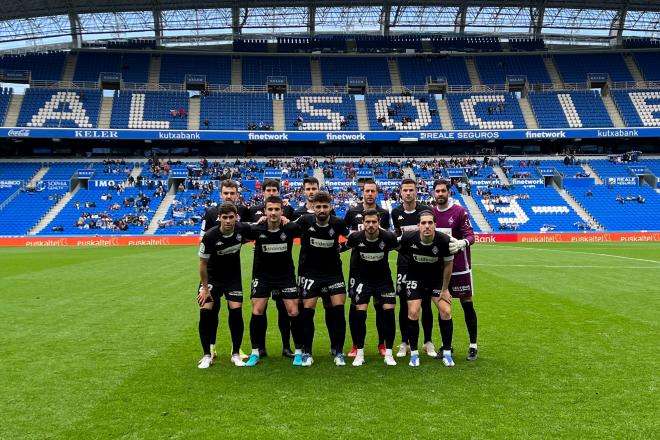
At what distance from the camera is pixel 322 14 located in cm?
5178

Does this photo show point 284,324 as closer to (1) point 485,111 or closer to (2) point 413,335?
(2) point 413,335

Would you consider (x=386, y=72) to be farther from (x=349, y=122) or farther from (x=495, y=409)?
(x=495, y=409)

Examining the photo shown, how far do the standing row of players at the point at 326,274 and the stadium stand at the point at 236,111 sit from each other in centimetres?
4706

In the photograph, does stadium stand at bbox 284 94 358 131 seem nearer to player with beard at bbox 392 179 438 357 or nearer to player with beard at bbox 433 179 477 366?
player with beard at bbox 392 179 438 357

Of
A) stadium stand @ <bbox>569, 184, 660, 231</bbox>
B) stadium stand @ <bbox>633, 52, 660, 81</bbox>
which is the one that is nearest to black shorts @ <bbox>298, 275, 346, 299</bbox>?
stadium stand @ <bbox>569, 184, 660, 231</bbox>

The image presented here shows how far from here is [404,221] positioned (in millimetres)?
7637

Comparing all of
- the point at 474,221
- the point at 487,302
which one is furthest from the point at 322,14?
the point at 487,302

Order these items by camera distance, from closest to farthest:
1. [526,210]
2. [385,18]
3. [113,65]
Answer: [526,210], [385,18], [113,65]

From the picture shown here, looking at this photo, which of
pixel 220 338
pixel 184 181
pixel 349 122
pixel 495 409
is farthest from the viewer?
pixel 349 122

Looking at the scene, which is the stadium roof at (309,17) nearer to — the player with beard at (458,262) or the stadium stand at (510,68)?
the stadium stand at (510,68)

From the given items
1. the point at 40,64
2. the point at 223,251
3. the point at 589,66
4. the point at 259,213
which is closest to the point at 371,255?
the point at 259,213

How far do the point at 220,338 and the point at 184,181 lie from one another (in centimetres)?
4275

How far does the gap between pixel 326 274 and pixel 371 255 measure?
2.11 ft

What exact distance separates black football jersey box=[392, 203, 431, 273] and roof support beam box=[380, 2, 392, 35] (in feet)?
151
